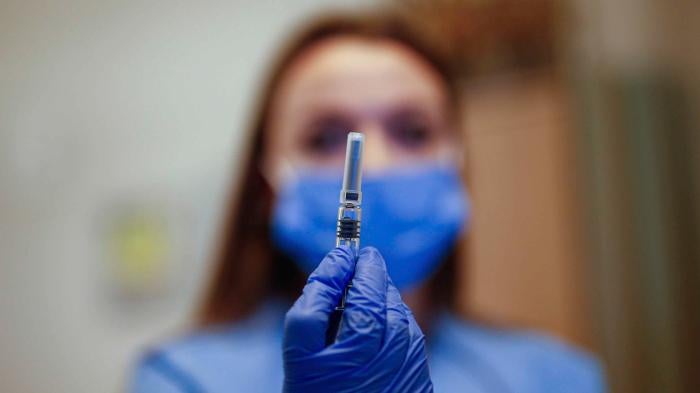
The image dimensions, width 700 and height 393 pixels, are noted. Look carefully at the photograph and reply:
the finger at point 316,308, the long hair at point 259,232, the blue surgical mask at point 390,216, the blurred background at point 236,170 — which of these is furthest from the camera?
the blurred background at point 236,170

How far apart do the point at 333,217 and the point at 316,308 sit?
27 centimetres

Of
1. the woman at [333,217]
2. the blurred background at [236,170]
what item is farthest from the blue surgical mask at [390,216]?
the blurred background at [236,170]

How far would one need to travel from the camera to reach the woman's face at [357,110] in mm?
613

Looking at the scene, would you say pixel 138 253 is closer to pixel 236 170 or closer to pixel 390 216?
pixel 236 170

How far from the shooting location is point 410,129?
643 millimetres

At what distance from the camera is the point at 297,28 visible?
1156 millimetres

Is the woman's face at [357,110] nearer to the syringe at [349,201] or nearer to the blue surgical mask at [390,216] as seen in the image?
the blue surgical mask at [390,216]

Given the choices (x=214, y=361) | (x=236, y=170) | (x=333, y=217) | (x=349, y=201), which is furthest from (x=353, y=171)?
(x=236, y=170)

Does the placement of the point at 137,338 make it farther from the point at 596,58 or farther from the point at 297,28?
the point at 596,58

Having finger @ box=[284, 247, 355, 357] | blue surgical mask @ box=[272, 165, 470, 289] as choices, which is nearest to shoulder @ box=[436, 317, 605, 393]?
blue surgical mask @ box=[272, 165, 470, 289]

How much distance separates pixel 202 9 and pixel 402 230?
0.85m

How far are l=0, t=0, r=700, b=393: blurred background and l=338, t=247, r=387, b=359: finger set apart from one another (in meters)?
0.71

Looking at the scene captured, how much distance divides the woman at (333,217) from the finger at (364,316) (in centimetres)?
19

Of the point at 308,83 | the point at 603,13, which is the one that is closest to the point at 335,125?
the point at 308,83
